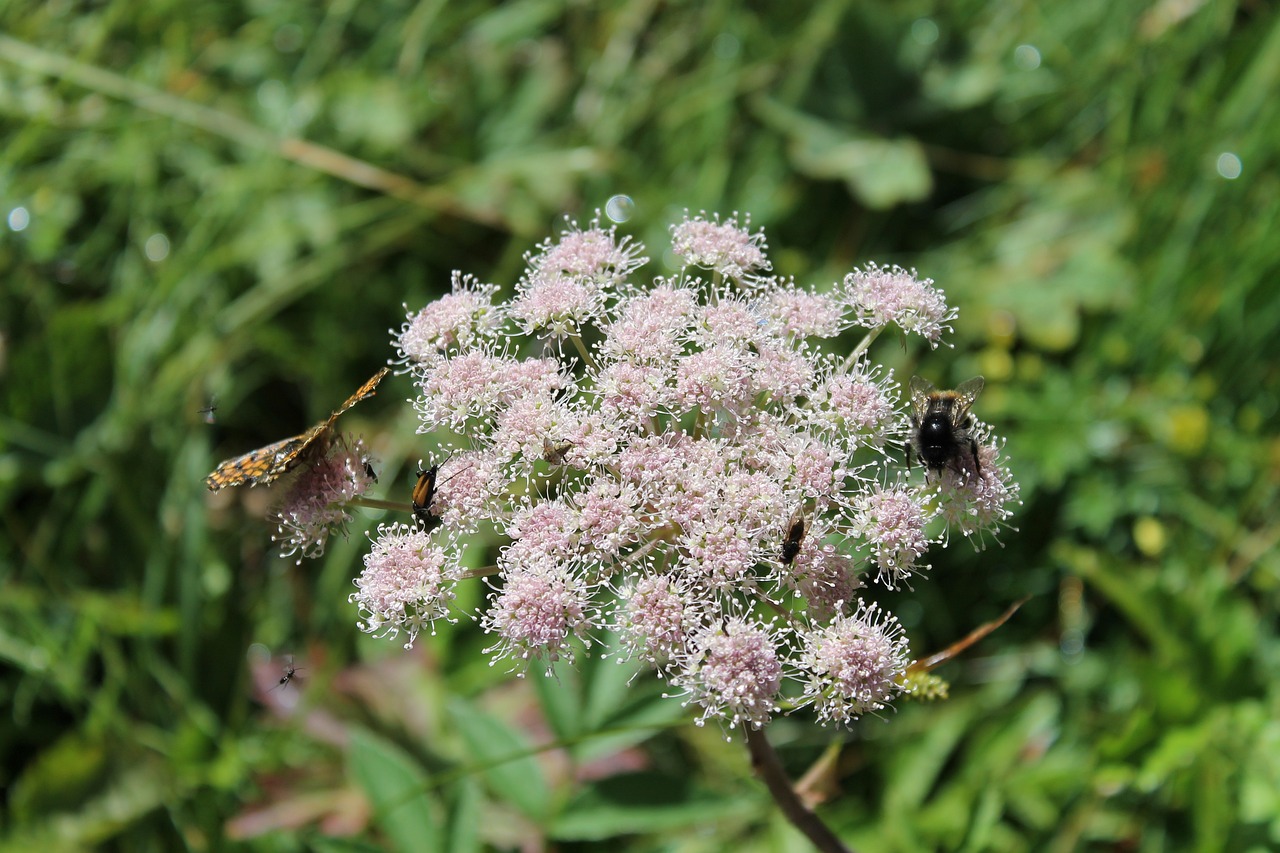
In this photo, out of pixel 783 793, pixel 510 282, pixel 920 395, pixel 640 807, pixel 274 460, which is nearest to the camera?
pixel 274 460

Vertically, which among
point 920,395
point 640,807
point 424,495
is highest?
point 920,395

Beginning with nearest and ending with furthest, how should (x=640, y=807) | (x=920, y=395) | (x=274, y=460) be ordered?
(x=274, y=460) < (x=920, y=395) < (x=640, y=807)

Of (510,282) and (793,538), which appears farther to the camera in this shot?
(510,282)

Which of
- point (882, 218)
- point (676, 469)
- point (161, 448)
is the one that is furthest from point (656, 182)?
point (676, 469)

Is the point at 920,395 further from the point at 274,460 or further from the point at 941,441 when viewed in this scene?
the point at 274,460

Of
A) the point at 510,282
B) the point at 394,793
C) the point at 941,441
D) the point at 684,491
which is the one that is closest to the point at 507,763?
the point at 394,793

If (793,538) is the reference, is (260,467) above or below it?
above

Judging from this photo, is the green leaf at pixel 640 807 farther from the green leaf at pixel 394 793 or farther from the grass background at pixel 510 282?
the green leaf at pixel 394 793
